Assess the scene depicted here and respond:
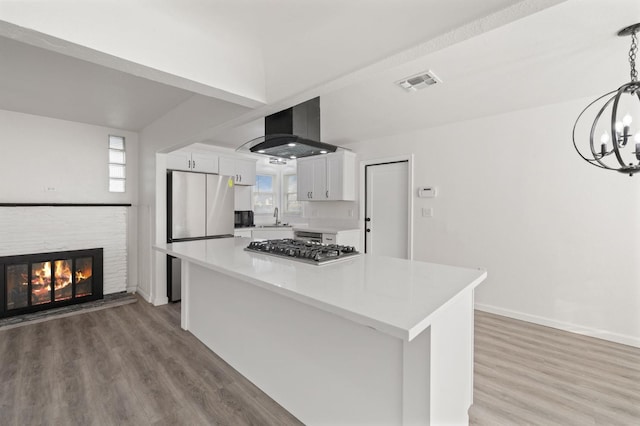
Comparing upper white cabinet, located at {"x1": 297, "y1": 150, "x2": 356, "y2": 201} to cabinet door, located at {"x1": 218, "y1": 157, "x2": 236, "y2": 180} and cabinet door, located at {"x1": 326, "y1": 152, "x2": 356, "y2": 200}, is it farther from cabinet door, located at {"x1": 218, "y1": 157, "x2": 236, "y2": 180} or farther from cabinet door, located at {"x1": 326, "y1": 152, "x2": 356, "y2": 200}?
cabinet door, located at {"x1": 218, "y1": 157, "x2": 236, "y2": 180}

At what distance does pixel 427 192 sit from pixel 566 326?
6.57 feet

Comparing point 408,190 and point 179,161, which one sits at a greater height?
point 179,161

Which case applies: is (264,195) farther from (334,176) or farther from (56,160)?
(56,160)

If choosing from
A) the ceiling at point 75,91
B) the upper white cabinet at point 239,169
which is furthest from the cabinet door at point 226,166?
the ceiling at point 75,91

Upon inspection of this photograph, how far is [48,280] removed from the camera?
11.4ft

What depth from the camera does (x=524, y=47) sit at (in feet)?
6.31

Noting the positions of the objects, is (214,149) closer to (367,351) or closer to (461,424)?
(367,351)

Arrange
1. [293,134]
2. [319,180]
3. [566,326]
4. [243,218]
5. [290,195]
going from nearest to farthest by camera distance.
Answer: [293,134]
[566,326]
[319,180]
[243,218]
[290,195]

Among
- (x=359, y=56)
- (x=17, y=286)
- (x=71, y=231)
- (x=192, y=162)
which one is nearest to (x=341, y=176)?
(x=192, y=162)

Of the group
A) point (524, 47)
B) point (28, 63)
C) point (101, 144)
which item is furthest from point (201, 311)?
point (524, 47)

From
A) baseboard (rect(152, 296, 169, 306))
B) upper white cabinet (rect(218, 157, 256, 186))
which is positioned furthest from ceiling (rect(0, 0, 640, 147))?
baseboard (rect(152, 296, 169, 306))

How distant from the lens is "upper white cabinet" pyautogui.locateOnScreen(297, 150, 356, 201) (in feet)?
15.0

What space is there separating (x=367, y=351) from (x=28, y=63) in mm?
3179

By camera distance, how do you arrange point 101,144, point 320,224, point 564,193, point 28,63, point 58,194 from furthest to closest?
point 320,224 < point 101,144 < point 58,194 < point 564,193 < point 28,63
